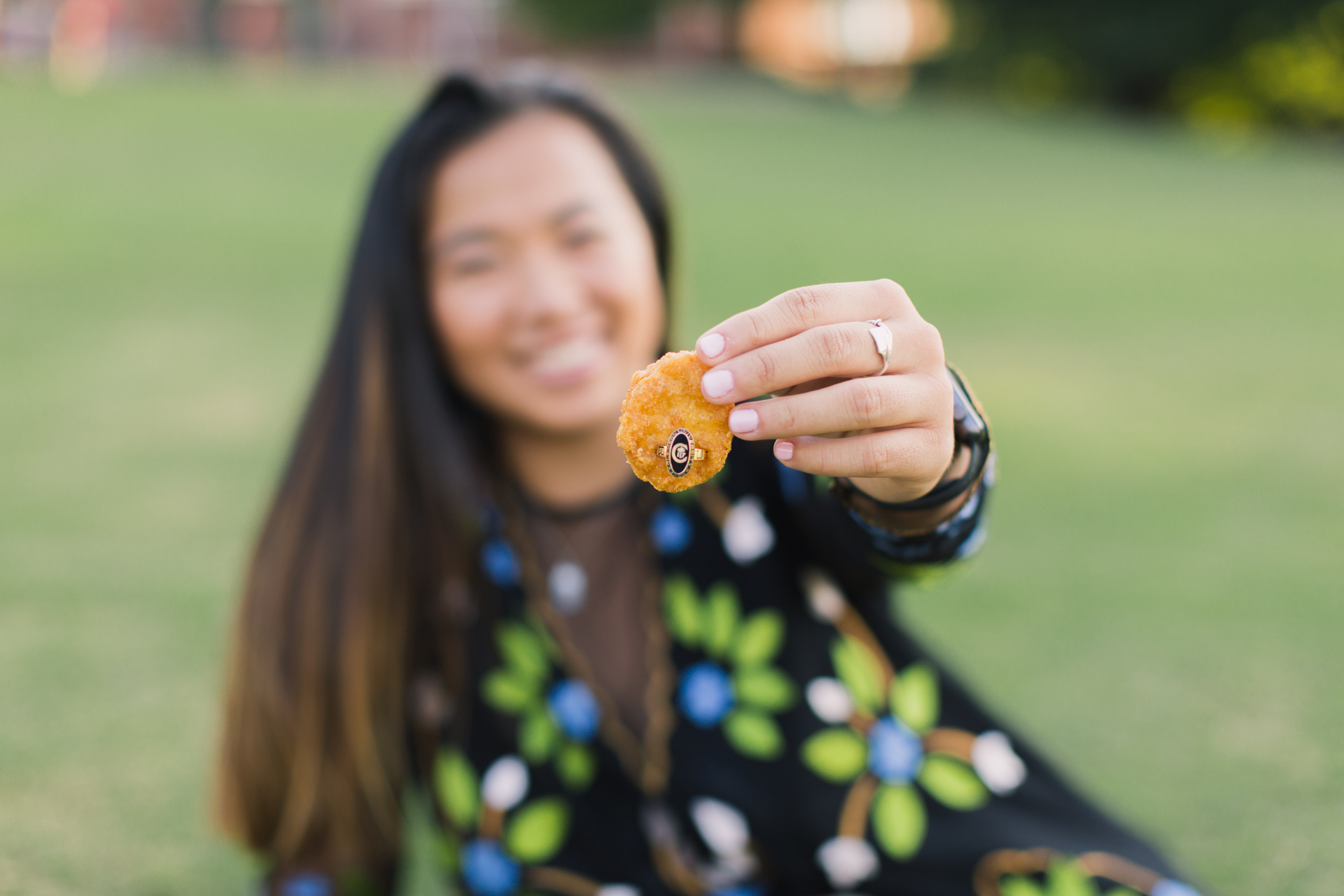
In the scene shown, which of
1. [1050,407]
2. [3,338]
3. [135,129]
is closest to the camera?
[1050,407]

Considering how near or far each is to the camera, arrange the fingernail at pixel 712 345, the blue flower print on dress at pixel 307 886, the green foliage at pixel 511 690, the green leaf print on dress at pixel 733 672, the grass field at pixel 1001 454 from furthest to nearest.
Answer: the grass field at pixel 1001 454
the blue flower print on dress at pixel 307 886
the green foliage at pixel 511 690
the green leaf print on dress at pixel 733 672
the fingernail at pixel 712 345

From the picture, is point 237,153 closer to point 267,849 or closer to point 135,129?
point 135,129

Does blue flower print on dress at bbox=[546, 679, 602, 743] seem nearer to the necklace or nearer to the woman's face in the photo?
the necklace

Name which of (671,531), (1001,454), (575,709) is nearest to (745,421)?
(671,531)

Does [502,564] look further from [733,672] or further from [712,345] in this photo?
[712,345]

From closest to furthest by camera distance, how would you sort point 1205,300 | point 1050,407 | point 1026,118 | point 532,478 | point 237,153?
1. point 532,478
2. point 1050,407
3. point 1205,300
4. point 237,153
5. point 1026,118

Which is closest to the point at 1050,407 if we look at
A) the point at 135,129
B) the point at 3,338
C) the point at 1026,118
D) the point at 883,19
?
the point at 3,338

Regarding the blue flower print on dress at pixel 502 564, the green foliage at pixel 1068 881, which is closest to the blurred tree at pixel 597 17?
the blue flower print on dress at pixel 502 564

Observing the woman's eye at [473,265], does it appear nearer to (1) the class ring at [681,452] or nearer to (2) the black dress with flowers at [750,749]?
(2) the black dress with flowers at [750,749]
